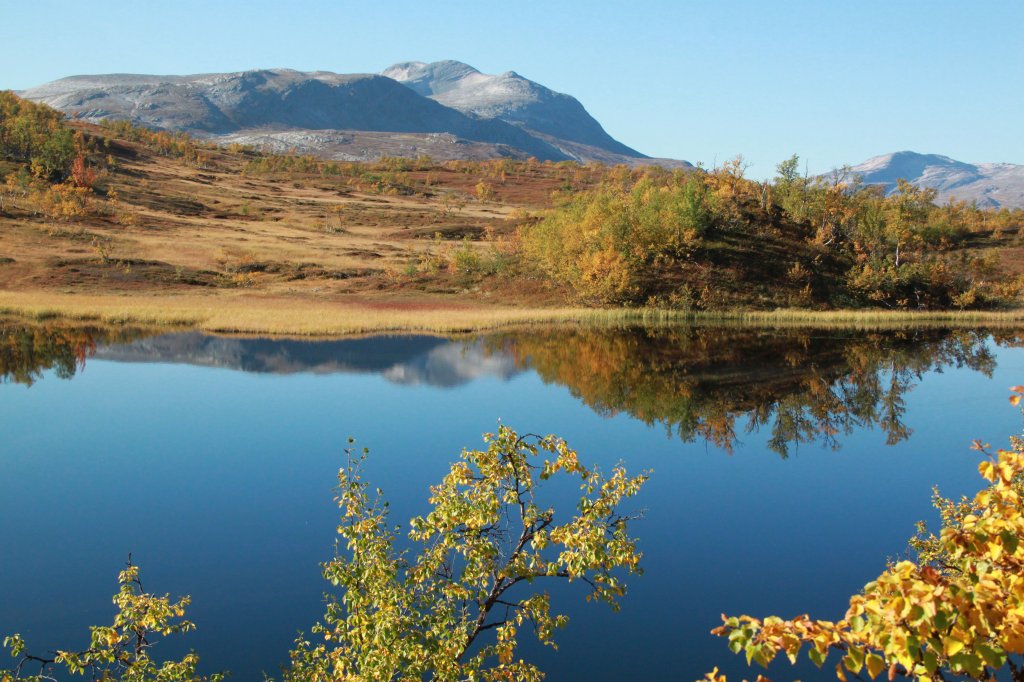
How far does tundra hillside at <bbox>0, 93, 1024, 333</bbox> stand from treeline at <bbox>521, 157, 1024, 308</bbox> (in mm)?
210

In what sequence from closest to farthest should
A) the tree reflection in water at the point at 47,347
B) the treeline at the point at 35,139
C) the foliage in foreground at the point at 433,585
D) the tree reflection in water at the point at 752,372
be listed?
the foliage in foreground at the point at 433,585 → the tree reflection in water at the point at 752,372 → the tree reflection in water at the point at 47,347 → the treeline at the point at 35,139

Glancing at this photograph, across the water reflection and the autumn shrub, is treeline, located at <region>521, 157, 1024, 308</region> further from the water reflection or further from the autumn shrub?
the water reflection

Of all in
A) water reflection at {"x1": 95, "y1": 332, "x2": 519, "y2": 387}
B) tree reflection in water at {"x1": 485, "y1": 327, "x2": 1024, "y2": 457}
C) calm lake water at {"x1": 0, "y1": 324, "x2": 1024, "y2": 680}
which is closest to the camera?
calm lake water at {"x1": 0, "y1": 324, "x2": 1024, "y2": 680}

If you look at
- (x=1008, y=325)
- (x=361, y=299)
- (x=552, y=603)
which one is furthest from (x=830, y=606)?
(x=361, y=299)

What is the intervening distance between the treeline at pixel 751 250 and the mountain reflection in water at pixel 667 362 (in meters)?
10.8

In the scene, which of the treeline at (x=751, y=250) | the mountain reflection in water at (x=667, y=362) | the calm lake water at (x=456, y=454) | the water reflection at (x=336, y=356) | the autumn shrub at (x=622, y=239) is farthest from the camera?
the treeline at (x=751, y=250)

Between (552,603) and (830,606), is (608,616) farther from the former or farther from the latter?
(830,606)

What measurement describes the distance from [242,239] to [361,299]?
34.3 metres

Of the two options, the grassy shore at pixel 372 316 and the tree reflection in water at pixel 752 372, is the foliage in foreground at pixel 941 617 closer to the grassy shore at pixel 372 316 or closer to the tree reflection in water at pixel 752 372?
the tree reflection in water at pixel 752 372

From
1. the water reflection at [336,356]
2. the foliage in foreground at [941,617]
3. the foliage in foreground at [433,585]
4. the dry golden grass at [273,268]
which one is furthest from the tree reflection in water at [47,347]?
the foliage in foreground at [941,617]

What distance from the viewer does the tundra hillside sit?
7206 centimetres

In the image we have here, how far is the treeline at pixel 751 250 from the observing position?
239 feet

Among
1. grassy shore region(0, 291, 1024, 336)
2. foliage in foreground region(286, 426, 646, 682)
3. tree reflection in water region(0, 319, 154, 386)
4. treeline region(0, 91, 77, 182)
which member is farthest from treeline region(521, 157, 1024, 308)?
treeline region(0, 91, 77, 182)

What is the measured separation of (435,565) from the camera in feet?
34.6
